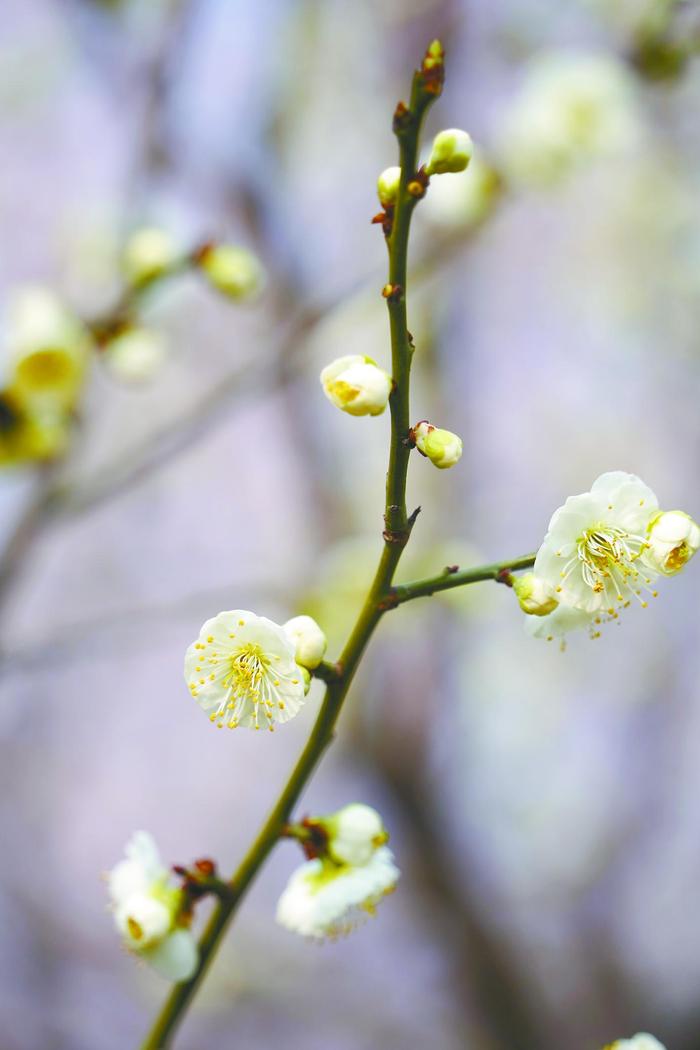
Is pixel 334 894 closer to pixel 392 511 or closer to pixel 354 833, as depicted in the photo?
pixel 354 833

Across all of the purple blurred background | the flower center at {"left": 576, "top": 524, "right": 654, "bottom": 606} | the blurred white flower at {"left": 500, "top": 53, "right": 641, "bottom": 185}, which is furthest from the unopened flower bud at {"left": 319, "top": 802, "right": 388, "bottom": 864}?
the blurred white flower at {"left": 500, "top": 53, "right": 641, "bottom": 185}

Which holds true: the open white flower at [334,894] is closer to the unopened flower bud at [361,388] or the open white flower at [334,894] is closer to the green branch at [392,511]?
the green branch at [392,511]

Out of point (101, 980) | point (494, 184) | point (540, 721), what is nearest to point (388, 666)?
point (494, 184)

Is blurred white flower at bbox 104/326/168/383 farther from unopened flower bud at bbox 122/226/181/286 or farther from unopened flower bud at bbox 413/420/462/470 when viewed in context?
unopened flower bud at bbox 413/420/462/470

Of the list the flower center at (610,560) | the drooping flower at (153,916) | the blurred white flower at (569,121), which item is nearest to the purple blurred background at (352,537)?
the blurred white flower at (569,121)

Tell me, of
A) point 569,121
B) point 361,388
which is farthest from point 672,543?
point 569,121

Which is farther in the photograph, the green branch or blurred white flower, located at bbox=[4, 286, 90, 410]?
blurred white flower, located at bbox=[4, 286, 90, 410]
